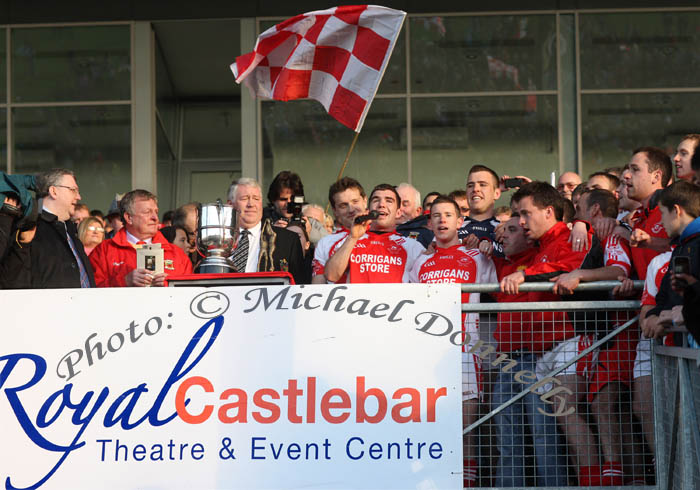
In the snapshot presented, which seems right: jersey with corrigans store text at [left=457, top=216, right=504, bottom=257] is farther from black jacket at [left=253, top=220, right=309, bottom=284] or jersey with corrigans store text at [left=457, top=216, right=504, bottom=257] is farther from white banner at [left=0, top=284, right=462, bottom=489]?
white banner at [left=0, top=284, right=462, bottom=489]

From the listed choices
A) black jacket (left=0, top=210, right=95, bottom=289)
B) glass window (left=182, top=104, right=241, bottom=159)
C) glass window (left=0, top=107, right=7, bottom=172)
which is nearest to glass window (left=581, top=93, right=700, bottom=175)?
glass window (left=182, top=104, right=241, bottom=159)

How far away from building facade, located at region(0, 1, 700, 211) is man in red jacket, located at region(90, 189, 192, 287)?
6501 mm

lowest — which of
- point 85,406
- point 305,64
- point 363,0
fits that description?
point 85,406

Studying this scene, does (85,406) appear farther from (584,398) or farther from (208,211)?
(584,398)

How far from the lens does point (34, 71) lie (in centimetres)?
1398

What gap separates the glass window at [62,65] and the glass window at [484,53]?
438cm

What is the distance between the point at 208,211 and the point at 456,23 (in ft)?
29.7

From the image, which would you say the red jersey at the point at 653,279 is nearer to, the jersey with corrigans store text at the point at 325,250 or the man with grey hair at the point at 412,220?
the jersey with corrigans store text at the point at 325,250

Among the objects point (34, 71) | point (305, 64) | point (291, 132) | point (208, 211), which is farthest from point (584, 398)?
point (34, 71)

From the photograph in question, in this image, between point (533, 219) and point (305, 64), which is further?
point (305, 64)

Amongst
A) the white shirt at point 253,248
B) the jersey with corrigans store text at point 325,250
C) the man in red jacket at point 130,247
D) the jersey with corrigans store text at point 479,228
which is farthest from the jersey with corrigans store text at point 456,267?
the man in red jacket at point 130,247

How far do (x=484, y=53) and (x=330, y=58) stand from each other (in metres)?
6.61

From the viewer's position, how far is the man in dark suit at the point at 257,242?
6414mm

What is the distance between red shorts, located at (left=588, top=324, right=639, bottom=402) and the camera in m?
5.15
